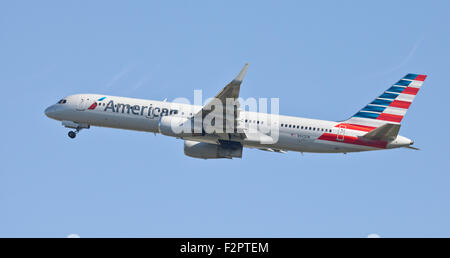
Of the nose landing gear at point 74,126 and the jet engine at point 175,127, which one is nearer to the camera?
the jet engine at point 175,127

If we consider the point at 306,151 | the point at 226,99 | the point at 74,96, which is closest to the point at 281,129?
the point at 306,151

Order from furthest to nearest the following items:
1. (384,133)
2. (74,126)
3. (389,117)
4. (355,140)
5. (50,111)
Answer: (50,111), (74,126), (389,117), (355,140), (384,133)

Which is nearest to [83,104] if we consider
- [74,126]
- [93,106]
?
[93,106]

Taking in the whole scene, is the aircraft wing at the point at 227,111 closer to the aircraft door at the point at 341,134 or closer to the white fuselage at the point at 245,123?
the white fuselage at the point at 245,123

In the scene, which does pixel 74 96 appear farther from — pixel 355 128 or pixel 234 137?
pixel 355 128

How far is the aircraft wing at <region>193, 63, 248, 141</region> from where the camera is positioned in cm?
5059

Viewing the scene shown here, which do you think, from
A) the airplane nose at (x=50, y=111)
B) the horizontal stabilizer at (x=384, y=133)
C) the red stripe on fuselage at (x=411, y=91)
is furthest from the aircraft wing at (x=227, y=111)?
the airplane nose at (x=50, y=111)

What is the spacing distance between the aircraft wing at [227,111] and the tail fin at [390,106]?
382 inches

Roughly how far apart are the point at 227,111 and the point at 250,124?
4.35 meters

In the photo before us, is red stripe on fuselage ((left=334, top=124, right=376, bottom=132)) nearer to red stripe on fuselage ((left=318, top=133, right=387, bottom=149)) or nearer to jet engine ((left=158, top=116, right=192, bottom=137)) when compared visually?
red stripe on fuselage ((left=318, top=133, right=387, bottom=149))

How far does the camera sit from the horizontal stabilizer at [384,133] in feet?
175

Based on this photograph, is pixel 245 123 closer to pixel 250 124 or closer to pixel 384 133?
pixel 250 124

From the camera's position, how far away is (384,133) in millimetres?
54156

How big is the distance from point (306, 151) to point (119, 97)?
17210 millimetres
